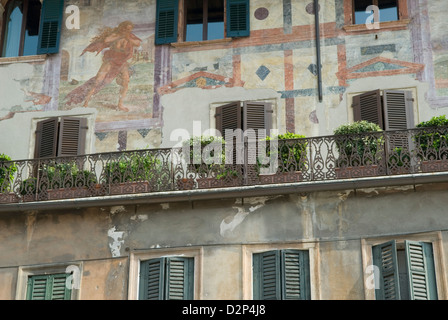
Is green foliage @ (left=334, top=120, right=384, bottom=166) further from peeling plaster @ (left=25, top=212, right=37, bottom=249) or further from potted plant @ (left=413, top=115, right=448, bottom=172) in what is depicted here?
peeling plaster @ (left=25, top=212, right=37, bottom=249)

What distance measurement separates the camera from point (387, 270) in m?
18.1

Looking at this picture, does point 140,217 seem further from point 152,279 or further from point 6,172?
point 6,172

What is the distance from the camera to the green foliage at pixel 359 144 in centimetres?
1906

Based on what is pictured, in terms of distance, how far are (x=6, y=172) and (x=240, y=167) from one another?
425cm

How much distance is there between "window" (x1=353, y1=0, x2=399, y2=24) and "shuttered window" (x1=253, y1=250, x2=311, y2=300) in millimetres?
5164

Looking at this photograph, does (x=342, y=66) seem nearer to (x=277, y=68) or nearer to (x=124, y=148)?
(x=277, y=68)

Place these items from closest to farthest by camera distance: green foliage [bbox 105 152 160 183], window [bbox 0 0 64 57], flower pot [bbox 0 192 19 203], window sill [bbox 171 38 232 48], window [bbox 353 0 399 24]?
1. green foliage [bbox 105 152 160 183]
2. flower pot [bbox 0 192 19 203]
3. window [bbox 353 0 399 24]
4. window sill [bbox 171 38 232 48]
5. window [bbox 0 0 64 57]

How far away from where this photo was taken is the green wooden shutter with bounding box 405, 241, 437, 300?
58.4 feet

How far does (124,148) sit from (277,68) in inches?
124

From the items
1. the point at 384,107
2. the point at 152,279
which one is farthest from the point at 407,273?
the point at 152,279

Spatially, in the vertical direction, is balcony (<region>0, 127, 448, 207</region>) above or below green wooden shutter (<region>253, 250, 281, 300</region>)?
above

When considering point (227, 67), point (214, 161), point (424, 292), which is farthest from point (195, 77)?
point (424, 292)

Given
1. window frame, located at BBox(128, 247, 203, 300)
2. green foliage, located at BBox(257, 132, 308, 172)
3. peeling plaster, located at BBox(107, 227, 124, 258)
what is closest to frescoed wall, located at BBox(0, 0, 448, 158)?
green foliage, located at BBox(257, 132, 308, 172)

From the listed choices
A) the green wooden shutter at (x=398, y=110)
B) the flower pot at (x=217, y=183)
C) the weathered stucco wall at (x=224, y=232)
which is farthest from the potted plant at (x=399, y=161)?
the flower pot at (x=217, y=183)
